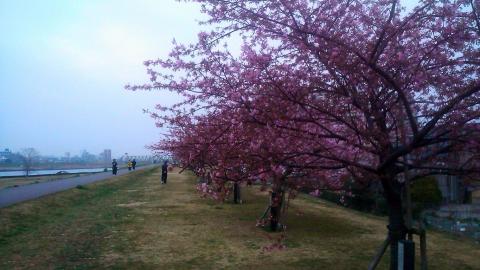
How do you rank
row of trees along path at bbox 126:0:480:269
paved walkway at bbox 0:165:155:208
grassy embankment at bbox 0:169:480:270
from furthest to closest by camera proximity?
paved walkway at bbox 0:165:155:208 < grassy embankment at bbox 0:169:480:270 < row of trees along path at bbox 126:0:480:269

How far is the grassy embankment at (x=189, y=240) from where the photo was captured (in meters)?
8.34

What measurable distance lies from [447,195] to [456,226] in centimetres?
535

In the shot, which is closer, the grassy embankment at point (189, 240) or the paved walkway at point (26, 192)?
the grassy embankment at point (189, 240)

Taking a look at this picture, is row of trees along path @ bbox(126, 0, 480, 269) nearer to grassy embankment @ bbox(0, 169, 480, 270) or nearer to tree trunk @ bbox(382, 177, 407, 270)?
tree trunk @ bbox(382, 177, 407, 270)

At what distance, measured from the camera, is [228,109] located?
5.13m

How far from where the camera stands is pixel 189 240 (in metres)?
10.5

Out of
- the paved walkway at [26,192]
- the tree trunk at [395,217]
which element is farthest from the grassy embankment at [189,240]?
the tree trunk at [395,217]

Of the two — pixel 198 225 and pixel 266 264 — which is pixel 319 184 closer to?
pixel 266 264

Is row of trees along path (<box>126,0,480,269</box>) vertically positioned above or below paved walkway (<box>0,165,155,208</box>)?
above

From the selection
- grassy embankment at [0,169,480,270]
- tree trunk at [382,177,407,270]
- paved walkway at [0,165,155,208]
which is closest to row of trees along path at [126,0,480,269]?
tree trunk at [382,177,407,270]

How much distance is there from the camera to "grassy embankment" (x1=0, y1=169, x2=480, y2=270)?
8.34 m

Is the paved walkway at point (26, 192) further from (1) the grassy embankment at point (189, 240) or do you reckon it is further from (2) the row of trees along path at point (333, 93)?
(2) the row of trees along path at point (333, 93)

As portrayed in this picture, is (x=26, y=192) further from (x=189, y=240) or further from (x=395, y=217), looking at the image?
(x=395, y=217)

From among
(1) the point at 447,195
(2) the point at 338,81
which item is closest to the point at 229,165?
(2) the point at 338,81
